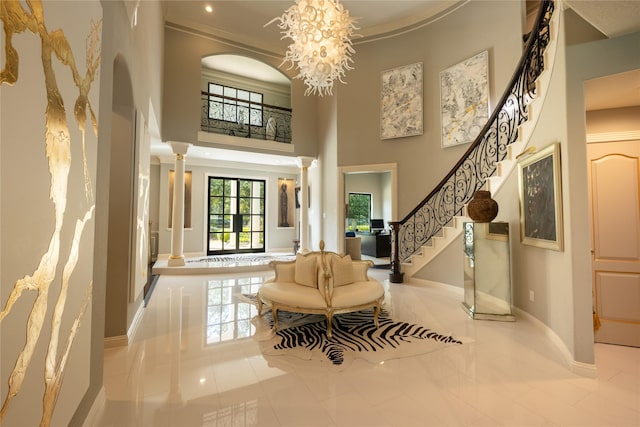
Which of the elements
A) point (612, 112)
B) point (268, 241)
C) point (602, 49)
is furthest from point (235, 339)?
point (268, 241)

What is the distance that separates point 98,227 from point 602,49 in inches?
160

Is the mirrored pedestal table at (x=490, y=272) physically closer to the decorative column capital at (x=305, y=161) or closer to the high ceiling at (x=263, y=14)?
the high ceiling at (x=263, y=14)

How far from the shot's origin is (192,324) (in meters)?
3.52

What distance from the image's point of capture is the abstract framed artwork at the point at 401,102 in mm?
6844

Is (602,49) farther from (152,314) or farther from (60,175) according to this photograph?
(152,314)

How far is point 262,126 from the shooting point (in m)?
8.63

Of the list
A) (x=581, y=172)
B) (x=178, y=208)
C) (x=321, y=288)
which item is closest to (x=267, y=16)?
(x=178, y=208)

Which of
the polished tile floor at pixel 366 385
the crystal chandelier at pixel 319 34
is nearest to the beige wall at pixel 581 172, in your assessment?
the polished tile floor at pixel 366 385

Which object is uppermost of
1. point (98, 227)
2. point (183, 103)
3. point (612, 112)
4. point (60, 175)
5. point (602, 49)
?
point (183, 103)

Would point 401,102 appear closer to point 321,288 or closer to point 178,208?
point 321,288

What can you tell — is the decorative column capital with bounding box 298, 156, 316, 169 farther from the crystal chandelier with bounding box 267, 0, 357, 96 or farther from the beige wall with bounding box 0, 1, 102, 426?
the beige wall with bounding box 0, 1, 102, 426

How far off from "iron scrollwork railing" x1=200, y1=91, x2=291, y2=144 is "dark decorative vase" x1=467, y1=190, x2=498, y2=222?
596 cm

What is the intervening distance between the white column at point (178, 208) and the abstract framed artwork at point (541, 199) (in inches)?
267

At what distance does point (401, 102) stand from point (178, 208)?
6103 millimetres
